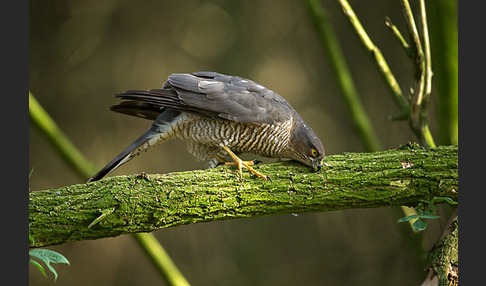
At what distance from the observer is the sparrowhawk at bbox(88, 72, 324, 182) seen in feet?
8.70

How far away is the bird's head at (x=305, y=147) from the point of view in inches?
101

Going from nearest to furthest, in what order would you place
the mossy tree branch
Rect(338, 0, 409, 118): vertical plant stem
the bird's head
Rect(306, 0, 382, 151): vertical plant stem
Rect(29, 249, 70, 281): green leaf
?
Rect(29, 249, 70, 281): green leaf < the mossy tree branch < the bird's head < Rect(338, 0, 409, 118): vertical plant stem < Rect(306, 0, 382, 151): vertical plant stem

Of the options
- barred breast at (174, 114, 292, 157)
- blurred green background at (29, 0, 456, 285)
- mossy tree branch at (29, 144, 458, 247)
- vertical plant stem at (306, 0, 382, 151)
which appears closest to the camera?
mossy tree branch at (29, 144, 458, 247)

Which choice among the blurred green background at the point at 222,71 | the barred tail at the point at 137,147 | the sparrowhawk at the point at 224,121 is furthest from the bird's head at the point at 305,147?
the blurred green background at the point at 222,71

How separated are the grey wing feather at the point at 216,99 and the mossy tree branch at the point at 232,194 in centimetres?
30

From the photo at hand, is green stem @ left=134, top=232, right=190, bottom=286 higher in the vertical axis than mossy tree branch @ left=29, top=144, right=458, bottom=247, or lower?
lower

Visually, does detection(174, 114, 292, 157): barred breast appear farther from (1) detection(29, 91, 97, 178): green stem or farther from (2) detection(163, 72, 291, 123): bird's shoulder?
(1) detection(29, 91, 97, 178): green stem

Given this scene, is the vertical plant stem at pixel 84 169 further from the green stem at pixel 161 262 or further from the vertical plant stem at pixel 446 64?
the vertical plant stem at pixel 446 64

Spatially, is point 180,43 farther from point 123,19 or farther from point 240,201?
point 240,201

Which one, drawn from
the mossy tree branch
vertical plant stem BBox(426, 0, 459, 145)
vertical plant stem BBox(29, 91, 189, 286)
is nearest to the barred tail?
the mossy tree branch

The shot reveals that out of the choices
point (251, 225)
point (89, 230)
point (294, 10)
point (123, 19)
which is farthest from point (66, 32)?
point (89, 230)

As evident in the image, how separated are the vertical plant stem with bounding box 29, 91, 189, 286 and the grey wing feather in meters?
1.03

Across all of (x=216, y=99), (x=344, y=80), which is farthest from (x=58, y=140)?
(x=344, y=80)

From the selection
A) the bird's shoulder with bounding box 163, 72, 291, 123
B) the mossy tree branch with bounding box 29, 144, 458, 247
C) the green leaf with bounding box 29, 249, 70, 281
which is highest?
the bird's shoulder with bounding box 163, 72, 291, 123
